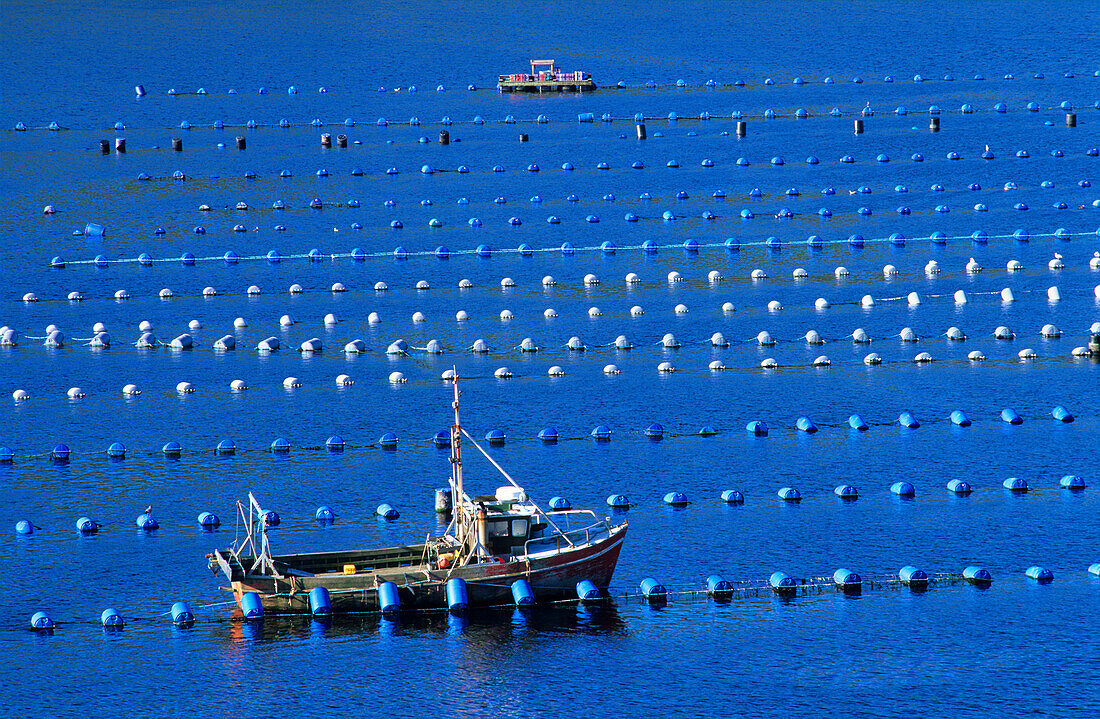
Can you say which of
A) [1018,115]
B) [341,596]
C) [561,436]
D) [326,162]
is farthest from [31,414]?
[1018,115]

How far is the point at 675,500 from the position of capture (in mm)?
54906

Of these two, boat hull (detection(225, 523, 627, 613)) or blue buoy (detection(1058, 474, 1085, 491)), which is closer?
boat hull (detection(225, 523, 627, 613))

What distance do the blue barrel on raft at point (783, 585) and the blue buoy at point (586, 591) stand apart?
5.74 meters

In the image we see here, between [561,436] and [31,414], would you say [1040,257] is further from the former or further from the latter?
[31,414]

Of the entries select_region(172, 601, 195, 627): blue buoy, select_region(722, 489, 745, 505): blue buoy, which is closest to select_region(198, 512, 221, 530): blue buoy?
select_region(172, 601, 195, 627): blue buoy

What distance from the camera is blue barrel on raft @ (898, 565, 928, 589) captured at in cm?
4681

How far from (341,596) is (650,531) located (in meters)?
12.4

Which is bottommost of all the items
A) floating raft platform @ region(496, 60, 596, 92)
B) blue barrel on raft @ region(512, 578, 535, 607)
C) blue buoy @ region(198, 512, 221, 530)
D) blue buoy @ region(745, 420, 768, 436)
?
blue barrel on raft @ region(512, 578, 535, 607)

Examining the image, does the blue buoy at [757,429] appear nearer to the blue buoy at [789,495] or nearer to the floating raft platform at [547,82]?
the blue buoy at [789,495]

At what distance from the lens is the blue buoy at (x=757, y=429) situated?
2490 inches

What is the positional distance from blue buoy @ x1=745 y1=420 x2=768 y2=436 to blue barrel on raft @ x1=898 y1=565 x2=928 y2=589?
16.6 meters

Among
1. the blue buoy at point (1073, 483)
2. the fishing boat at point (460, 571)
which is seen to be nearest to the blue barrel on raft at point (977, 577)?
the blue buoy at point (1073, 483)

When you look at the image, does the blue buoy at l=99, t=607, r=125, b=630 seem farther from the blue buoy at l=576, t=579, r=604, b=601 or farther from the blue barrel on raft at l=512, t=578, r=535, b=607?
the blue buoy at l=576, t=579, r=604, b=601

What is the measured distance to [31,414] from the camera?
69.6 meters
